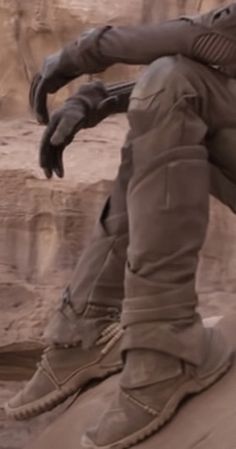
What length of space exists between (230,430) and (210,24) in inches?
28.5

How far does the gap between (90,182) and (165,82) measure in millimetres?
2334

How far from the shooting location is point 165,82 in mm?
2027

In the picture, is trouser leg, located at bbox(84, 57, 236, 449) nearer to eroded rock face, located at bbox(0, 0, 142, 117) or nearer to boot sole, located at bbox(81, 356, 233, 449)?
boot sole, located at bbox(81, 356, 233, 449)

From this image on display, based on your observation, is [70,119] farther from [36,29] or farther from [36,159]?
[36,29]

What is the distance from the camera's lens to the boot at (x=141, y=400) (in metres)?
2.07

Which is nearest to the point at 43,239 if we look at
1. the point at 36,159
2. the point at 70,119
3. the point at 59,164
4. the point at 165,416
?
the point at 36,159

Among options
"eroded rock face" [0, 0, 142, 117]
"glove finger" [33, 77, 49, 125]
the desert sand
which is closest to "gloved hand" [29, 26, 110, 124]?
"glove finger" [33, 77, 49, 125]

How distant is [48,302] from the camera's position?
166 inches

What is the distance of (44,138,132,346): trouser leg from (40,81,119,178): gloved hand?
13 cm

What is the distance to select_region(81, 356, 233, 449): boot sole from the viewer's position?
207 cm

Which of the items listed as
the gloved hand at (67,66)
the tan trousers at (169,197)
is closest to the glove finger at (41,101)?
the gloved hand at (67,66)

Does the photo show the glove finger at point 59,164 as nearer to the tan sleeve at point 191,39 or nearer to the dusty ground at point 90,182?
the tan sleeve at point 191,39

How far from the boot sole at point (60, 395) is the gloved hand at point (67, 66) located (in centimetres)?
54

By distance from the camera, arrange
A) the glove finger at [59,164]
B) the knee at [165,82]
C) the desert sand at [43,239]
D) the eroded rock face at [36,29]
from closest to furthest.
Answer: the knee at [165,82]
the glove finger at [59,164]
the desert sand at [43,239]
the eroded rock face at [36,29]
